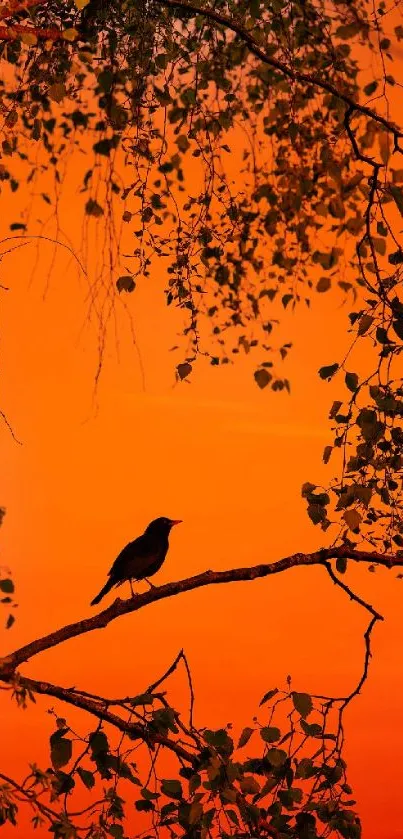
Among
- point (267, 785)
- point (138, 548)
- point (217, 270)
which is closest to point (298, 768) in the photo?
point (267, 785)

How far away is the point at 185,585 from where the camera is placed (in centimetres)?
308

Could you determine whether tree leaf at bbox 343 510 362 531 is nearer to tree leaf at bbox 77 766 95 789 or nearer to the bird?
tree leaf at bbox 77 766 95 789

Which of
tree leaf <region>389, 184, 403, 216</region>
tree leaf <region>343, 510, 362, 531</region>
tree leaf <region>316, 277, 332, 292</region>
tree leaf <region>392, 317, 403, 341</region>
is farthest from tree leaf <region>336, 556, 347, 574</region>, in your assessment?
tree leaf <region>389, 184, 403, 216</region>

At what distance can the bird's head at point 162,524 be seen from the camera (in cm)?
435

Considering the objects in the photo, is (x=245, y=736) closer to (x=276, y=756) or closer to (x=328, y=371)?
(x=276, y=756)

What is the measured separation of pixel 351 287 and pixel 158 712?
1483 millimetres

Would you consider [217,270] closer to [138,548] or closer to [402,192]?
[138,548]

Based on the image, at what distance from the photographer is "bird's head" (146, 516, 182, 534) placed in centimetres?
435

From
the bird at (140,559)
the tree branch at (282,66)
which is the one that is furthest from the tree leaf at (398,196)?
the bird at (140,559)

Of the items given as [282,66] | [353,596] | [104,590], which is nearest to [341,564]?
[353,596]

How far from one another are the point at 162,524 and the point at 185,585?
1302 millimetres

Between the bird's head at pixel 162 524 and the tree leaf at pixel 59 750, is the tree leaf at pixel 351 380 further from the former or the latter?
the bird's head at pixel 162 524

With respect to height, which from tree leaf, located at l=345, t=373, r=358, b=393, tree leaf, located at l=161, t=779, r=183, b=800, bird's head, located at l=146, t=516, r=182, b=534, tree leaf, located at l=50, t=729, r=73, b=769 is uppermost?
bird's head, located at l=146, t=516, r=182, b=534

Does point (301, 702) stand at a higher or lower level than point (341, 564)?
lower
